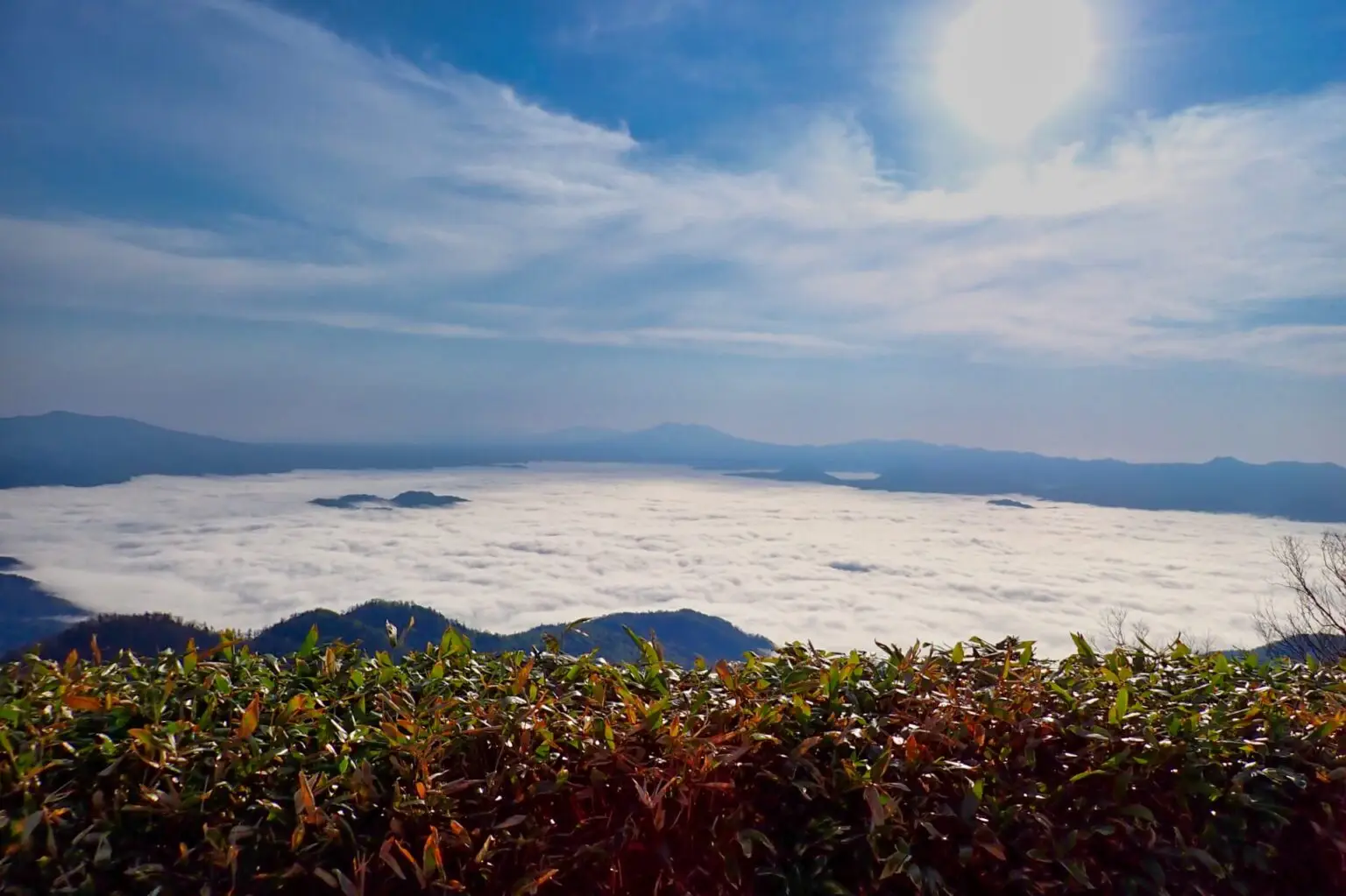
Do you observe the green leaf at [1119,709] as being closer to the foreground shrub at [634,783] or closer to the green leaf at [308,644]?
the foreground shrub at [634,783]

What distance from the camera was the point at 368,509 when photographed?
59.3 m

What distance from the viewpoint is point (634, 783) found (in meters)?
1.84

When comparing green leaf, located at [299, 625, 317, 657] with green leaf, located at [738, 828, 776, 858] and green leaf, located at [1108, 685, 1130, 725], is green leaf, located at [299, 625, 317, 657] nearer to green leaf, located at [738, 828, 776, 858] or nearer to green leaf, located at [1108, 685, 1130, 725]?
green leaf, located at [738, 828, 776, 858]

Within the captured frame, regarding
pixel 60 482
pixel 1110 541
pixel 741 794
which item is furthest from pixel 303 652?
pixel 1110 541

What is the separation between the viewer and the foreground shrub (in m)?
1.68

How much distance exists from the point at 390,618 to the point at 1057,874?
1.88 m

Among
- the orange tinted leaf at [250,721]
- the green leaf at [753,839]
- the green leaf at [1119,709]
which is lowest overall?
the green leaf at [753,839]

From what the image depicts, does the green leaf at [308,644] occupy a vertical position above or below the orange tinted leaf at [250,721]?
above

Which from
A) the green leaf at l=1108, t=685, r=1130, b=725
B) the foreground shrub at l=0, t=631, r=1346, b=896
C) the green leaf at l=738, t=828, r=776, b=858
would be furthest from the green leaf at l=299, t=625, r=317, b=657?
the green leaf at l=1108, t=685, r=1130, b=725

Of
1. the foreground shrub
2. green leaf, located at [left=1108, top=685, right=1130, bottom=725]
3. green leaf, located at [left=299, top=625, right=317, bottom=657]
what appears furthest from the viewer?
green leaf, located at [left=299, top=625, right=317, bottom=657]

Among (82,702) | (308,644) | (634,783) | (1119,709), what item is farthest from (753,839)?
(82,702)

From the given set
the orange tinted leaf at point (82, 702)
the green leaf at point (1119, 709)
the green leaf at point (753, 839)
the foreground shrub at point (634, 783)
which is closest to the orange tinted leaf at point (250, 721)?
the foreground shrub at point (634, 783)

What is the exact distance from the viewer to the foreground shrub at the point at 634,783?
1.68 metres

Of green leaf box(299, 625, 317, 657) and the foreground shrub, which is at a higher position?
green leaf box(299, 625, 317, 657)
